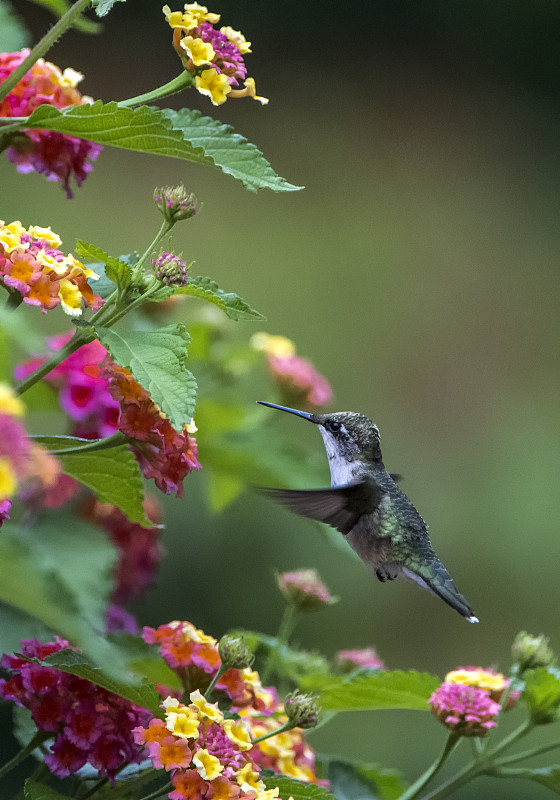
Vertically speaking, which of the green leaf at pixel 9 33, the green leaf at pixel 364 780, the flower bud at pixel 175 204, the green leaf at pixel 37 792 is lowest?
the green leaf at pixel 364 780

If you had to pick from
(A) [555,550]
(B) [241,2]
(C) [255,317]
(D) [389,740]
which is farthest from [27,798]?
(B) [241,2]

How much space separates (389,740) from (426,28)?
5795 mm

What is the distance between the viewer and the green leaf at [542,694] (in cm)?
118

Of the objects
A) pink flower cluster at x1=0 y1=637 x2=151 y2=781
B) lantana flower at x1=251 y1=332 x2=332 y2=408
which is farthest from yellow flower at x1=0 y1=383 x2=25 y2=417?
lantana flower at x1=251 y1=332 x2=332 y2=408

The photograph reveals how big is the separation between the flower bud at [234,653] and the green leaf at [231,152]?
0.42 m

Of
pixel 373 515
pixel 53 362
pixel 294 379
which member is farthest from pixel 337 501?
pixel 294 379

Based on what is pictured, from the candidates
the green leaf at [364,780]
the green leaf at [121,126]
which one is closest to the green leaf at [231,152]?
the green leaf at [121,126]

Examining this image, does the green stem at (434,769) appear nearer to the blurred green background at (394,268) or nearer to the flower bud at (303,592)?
the flower bud at (303,592)

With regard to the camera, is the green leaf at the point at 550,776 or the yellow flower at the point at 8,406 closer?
the yellow flower at the point at 8,406

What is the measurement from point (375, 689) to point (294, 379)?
712mm

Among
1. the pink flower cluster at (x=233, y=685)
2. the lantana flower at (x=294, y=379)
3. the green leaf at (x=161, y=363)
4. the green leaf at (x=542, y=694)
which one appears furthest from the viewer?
the lantana flower at (x=294, y=379)

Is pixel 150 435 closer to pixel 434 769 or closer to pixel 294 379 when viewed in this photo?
pixel 434 769

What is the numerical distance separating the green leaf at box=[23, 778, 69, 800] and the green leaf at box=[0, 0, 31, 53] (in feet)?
2.41

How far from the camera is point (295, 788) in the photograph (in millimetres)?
937
